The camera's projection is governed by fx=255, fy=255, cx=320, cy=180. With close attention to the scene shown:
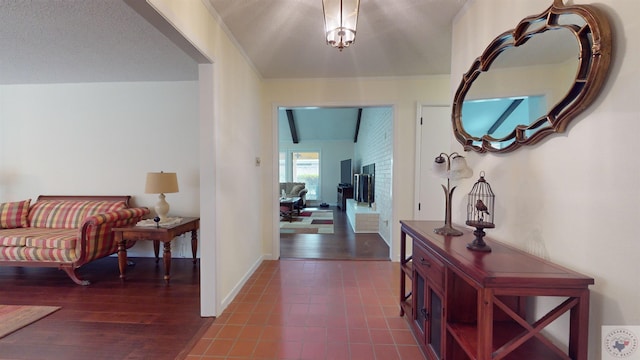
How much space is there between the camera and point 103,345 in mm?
1820

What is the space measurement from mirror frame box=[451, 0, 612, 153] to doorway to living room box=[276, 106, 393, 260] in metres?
2.20

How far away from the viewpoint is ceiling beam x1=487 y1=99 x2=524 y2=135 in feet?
4.58

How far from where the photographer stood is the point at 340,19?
1.41m

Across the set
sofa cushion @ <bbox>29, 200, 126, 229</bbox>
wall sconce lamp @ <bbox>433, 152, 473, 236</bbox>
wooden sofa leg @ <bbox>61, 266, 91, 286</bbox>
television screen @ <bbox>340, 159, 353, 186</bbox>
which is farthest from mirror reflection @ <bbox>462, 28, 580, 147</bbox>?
television screen @ <bbox>340, 159, 353, 186</bbox>

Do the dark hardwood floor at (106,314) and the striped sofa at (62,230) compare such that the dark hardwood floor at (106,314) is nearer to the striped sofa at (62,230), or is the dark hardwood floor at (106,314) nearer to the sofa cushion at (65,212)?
the striped sofa at (62,230)

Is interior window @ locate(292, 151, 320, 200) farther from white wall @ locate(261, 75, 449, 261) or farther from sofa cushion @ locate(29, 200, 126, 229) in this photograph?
sofa cushion @ locate(29, 200, 126, 229)

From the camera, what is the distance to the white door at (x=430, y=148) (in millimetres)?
3422

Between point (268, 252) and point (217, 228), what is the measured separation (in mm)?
1576

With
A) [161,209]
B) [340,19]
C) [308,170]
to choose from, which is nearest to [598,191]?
→ [340,19]

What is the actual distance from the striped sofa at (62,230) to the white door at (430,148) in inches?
147

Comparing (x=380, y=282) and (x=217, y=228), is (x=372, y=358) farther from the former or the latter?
(x=217, y=228)

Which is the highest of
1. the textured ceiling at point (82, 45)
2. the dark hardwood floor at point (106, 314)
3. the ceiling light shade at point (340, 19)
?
the textured ceiling at point (82, 45)

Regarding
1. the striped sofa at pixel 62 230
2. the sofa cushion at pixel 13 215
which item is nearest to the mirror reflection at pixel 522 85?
the striped sofa at pixel 62 230

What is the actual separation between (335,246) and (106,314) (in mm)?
2876
